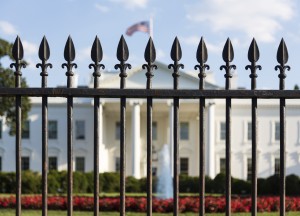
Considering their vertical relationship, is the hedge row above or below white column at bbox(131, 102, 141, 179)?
below

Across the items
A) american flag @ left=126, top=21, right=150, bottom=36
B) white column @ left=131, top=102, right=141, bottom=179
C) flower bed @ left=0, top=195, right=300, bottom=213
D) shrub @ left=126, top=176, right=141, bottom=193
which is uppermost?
american flag @ left=126, top=21, right=150, bottom=36

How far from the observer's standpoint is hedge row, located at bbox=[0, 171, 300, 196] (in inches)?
1076

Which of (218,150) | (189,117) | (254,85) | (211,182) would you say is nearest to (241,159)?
(218,150)

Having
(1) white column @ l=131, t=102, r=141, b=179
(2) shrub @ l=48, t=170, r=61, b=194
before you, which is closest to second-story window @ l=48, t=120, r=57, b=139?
(1) white column @ l=131, t=102, r=141, b=179

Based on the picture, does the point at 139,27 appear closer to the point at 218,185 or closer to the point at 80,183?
the point at 80,183

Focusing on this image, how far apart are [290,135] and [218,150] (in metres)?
5.50

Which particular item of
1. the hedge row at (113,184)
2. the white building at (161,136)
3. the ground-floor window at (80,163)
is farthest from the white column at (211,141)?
the ground-floor window at (80,163)

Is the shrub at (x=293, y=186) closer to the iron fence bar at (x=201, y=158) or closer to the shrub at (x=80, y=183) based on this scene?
the shrub at (x=80, y=183)

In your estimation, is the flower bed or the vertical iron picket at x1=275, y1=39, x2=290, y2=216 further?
the flower bed

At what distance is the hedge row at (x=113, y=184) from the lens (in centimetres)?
2733

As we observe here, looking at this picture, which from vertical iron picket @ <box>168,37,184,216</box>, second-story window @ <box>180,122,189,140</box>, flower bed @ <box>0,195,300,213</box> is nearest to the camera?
vertical iron picket @ <box>168,37,184,216</box>

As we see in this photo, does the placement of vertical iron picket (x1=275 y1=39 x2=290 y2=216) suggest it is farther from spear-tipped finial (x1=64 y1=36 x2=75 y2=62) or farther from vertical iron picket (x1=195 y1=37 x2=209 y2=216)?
spear-tipped finial (x1=64 y1=36 x2=75 y2=62)

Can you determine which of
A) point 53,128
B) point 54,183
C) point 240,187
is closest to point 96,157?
point 54,183

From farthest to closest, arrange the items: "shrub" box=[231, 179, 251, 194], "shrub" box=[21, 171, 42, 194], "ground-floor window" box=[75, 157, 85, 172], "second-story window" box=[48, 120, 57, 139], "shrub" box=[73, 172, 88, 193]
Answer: "ground-floor window" box=[75, 157, 85, 172] → "second-story window" box=[48, 120, 57, 139] → "shrub" box=[231, 179, 251, 194] → "shrub" box=[73, 172, 88, 193] → "shrub" box=[21, 171, 42, 194]
